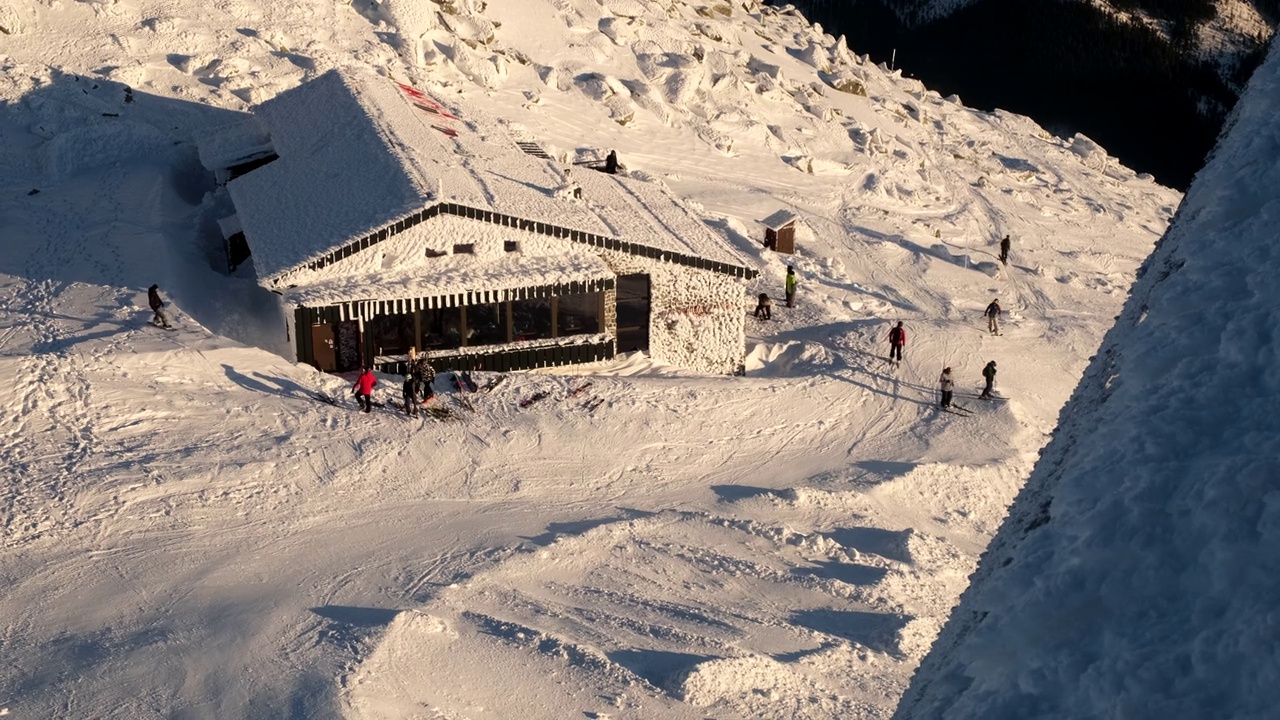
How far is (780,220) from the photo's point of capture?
35312 millimetres

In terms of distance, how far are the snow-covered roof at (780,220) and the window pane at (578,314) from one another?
11223mm

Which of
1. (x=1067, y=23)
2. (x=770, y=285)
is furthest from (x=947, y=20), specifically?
(x=770, y=285)

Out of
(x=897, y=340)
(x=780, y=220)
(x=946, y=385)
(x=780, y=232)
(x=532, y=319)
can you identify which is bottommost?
(x=532, y=319)

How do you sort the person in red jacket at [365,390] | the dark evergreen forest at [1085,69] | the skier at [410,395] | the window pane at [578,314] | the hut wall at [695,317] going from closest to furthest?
the person in red jacket at [365,390]
the skier at [410,395]
the window pane at [578,314]
the hut wall at [695,317]
the dark evergreen forest at [1085,69]

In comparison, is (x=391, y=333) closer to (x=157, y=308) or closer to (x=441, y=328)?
(x=441, y=328)

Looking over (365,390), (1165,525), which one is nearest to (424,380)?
(365,390)

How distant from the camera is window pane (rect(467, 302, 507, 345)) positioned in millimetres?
24609

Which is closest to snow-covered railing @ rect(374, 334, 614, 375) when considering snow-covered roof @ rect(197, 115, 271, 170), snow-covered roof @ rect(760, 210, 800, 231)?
snow-covered roof @ rect(197, 115, 271, 170)

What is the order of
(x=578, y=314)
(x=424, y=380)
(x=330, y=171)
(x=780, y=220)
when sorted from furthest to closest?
(x=780, y=220) → (x=330, y=171) → (x=578, y=314) → (x=424, y=380)

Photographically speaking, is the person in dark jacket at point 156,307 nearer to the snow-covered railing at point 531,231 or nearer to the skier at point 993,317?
the snow-covered railing at point 531,231

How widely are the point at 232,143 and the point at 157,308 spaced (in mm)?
9644

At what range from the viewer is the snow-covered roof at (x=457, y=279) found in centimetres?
2311

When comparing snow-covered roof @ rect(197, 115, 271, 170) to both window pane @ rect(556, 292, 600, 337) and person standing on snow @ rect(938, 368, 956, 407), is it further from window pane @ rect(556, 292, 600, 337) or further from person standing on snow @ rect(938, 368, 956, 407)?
person standing on snow @ rect(938, 368, 956, 407)

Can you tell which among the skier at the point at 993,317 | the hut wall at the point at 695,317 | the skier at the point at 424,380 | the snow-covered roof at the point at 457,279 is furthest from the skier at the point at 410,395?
the skier at the point at 993,317
